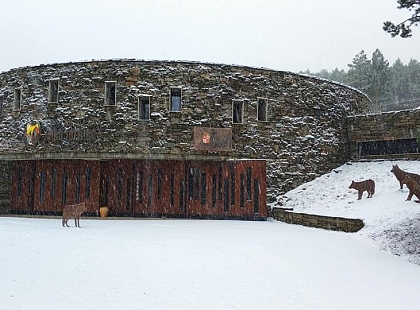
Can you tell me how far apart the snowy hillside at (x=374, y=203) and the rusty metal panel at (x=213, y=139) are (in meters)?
3.20

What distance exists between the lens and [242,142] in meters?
15.4

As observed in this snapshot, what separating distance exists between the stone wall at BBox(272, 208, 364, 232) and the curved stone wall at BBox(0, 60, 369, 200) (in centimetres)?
117

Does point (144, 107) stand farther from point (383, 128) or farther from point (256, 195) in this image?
point (383, 128)

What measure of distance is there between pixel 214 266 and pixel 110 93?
9.98 m

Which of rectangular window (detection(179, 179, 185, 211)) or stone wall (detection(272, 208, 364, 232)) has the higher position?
rectangular window (detection(179, 179, 185, 211))

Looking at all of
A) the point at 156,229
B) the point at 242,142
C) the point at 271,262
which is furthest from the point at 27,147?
the point at 271,262

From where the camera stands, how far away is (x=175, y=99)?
15.2 meters

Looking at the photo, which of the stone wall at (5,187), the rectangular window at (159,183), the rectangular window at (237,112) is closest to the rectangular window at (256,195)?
the rectangular window at (237,112)

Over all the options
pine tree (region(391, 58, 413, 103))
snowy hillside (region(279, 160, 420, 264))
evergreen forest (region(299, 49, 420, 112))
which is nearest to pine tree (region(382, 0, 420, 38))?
snowy hillside (region(279, 160, 420, 264))

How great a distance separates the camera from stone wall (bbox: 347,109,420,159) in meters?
16.2

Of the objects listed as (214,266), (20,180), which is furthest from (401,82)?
(214,266)

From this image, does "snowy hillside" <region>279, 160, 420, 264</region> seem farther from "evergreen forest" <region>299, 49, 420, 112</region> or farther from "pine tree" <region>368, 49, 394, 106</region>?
"pine tree" <region>368, 49, 394, 106</region>

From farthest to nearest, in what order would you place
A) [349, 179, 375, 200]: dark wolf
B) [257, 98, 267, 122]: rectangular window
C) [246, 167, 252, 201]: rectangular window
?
[257, 98, 267, 122]: rectangular window → [246, 167, 252, 201]: rectangular window → [349, 179, 375, 200]: dark wolf

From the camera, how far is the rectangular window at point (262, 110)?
15.9 metres
